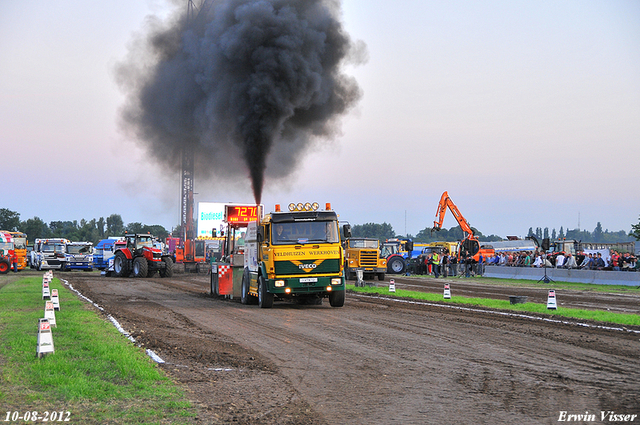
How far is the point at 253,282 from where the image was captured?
19.4m

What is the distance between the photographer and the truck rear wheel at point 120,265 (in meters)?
37.7

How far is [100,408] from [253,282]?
12675 mm

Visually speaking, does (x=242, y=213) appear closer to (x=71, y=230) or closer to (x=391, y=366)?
(x=391, y=366)

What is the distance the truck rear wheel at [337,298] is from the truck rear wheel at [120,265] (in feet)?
73.3

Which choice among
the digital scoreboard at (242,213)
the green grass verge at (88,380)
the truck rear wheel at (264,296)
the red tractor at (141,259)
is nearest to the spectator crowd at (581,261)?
the digital scoreboard at (242,213)

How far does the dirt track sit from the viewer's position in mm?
6750

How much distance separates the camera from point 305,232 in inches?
703

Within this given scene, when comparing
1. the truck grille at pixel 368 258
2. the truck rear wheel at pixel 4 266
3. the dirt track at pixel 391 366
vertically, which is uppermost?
the truck grille at pixel 368 258

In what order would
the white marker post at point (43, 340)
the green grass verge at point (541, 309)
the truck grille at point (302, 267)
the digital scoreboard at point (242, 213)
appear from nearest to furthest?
the white marker post at point (43, 340) → the green grass verge at point (541, 309) → the truck grille at point (302, 267) → the digital scoreboard at point (242, 213)

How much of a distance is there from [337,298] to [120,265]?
2306 cm

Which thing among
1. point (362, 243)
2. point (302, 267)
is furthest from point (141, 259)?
point (302, 267)

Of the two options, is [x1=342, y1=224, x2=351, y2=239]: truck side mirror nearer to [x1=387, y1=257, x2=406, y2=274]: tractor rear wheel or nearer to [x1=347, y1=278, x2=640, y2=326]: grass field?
[x1=347, y1=278, x2=640, y2=326]: grass field

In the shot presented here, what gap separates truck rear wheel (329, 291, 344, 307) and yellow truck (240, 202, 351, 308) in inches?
5.1

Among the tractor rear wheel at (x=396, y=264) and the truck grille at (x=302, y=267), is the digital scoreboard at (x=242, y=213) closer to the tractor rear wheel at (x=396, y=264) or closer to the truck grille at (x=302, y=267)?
the truck grille at (x=302, y=267)
